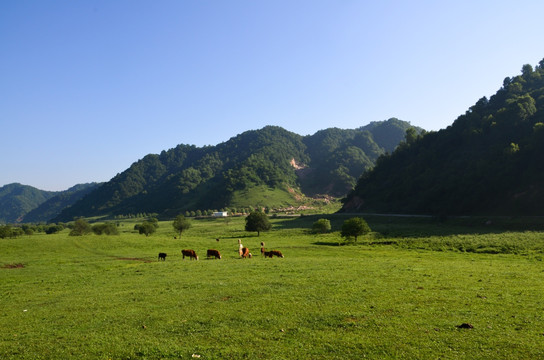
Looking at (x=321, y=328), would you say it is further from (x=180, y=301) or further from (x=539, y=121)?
(x=539, y=121)

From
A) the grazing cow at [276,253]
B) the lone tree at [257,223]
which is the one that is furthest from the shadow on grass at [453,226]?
the grazing cow at [276,253]

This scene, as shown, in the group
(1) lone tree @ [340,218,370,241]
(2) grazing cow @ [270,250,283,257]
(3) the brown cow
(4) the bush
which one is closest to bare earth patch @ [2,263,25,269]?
(3) the brown cow

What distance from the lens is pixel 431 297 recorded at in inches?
654

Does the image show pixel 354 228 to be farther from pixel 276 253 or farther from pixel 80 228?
pixel 80 228

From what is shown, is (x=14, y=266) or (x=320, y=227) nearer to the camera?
(x=14, y=266)

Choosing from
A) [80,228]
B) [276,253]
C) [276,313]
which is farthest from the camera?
[80,228]

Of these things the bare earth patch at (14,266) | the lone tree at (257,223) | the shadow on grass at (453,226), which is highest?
the lone tree at (257,223)

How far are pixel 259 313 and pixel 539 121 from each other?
127 m

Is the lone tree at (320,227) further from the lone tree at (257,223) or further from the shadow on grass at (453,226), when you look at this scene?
the lone tree at (257,223)

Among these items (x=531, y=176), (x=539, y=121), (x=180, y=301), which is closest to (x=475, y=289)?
(x=180, y=301)

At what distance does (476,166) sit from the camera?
106500 mm

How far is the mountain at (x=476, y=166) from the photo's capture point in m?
92.2

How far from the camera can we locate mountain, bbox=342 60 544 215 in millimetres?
92188

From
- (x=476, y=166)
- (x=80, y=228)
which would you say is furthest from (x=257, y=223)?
(x=476, y=166)
